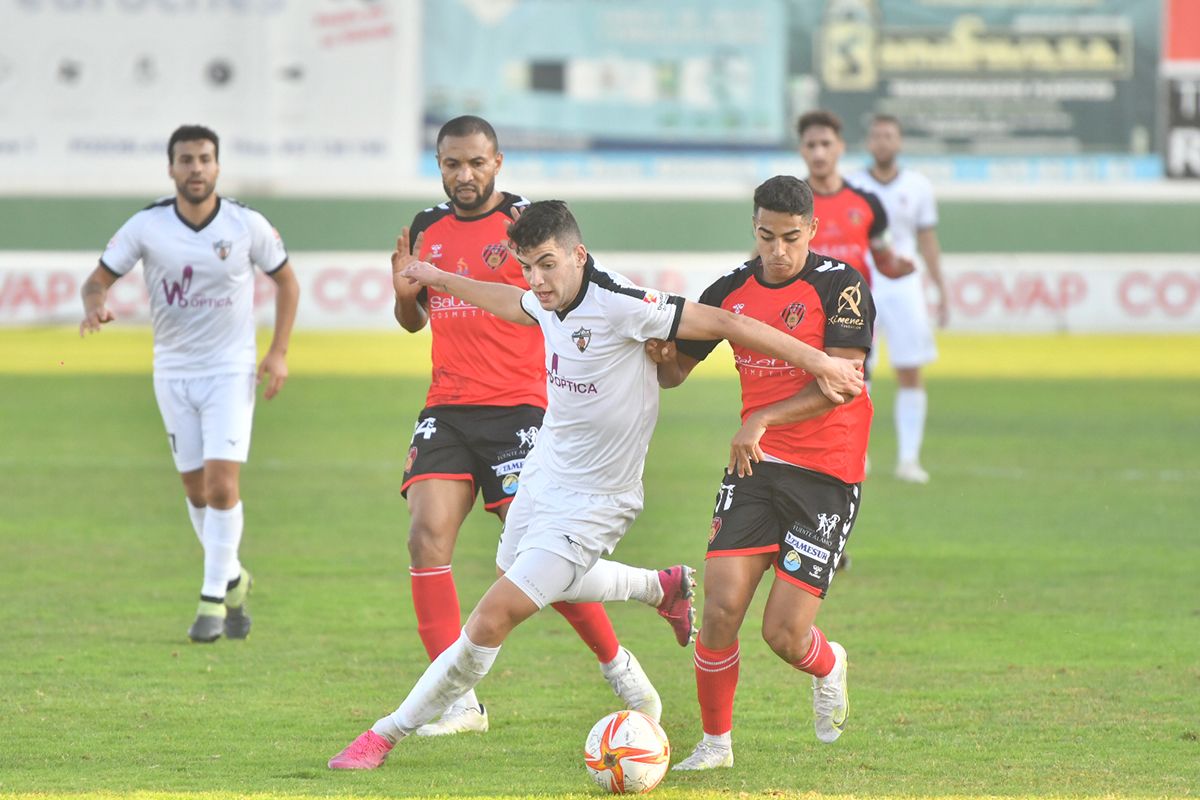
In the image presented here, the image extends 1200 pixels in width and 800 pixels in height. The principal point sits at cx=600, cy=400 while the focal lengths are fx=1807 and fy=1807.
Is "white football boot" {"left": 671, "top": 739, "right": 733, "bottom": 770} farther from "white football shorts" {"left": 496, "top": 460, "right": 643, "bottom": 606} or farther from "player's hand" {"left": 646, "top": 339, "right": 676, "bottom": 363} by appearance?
"player's hand" {"left": 646, "top": 339, "right": 676, "bottom": 363}

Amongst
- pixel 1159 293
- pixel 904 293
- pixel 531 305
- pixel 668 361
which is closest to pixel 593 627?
pixel 668 361

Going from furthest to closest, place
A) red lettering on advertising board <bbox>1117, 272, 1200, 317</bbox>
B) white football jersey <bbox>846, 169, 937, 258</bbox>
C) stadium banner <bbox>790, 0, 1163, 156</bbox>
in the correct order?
stadium banner <bbox>790, 0, 1163, 156</bbox> < red lettering on advertising board <bbox>1117, 272, 1200, 317</bbox> < white football jersey <bbox>846, 169, 937, 258</bbox>

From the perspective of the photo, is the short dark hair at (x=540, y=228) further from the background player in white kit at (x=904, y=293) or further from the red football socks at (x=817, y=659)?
the background player in white kit at (x=904, y=293)

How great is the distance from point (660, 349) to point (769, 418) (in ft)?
1.44

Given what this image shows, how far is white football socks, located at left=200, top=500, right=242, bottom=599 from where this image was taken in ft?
27.6

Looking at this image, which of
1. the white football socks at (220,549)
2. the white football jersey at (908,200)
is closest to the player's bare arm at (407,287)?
the white football socks at (220,549)

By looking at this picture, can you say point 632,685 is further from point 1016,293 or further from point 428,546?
point 1016,293

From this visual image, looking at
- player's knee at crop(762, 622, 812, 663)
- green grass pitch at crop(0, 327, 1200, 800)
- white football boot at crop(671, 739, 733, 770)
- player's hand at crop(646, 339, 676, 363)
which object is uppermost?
player's hand at crop(646, 339, 676, 363)

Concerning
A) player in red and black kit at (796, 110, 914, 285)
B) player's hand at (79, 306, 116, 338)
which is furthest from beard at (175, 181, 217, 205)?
player in red and black kit at (796, 110, 914, 285)

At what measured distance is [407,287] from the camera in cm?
677

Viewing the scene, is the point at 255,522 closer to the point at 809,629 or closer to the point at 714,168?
the point at 809,629

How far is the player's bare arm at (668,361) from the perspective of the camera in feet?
20.0

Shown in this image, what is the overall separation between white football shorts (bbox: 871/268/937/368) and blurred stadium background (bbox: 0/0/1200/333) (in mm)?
18978

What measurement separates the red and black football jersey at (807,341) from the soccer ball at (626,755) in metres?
1.07
